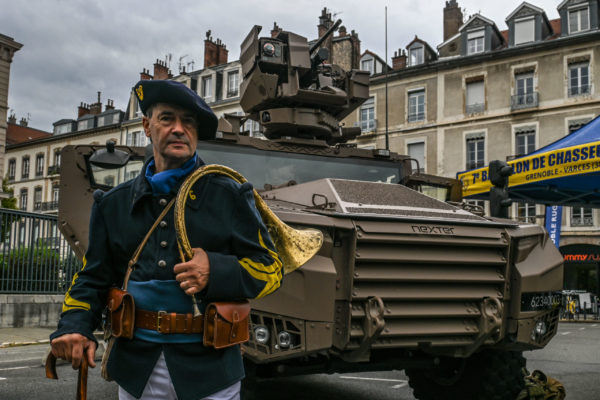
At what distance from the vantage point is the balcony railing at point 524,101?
2623 centimetres

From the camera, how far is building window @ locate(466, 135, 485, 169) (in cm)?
2770

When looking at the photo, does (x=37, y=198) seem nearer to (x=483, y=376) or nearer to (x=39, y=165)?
(x=39, y=165)

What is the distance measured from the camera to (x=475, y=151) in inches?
1101

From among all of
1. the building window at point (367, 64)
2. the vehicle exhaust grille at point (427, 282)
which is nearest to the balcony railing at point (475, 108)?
the building window at point (367, 64)

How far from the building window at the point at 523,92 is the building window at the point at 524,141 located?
1048mm

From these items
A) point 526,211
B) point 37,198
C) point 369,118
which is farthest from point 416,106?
point 37,198

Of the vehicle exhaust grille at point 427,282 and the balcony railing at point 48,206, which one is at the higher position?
the balcony railing at point 48,206

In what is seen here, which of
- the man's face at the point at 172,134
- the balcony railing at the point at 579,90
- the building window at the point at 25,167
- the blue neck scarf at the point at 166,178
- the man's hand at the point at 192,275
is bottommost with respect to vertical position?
the man's hand at the point at 192,275

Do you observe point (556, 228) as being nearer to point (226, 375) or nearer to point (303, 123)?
point (303, 123)

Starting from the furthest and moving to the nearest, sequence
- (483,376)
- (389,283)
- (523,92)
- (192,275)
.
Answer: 1. (523,92)
2. (483,376)
3. (389,283)
4. (192,275)

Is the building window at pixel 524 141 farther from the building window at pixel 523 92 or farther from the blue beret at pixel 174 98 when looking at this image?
the blue beret at pixel 174 98

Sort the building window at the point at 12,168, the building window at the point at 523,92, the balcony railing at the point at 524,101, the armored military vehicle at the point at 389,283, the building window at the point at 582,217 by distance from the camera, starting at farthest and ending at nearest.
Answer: the building window at the point at 12,168 → the building window at the point at 523,92 → the balcony railing at the point at 524,101 → the building window at the point at 582,217 → the armored military vehicle at the point at 389,283

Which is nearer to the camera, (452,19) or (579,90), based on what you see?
(579,90)

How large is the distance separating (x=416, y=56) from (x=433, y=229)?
28.3 meters
